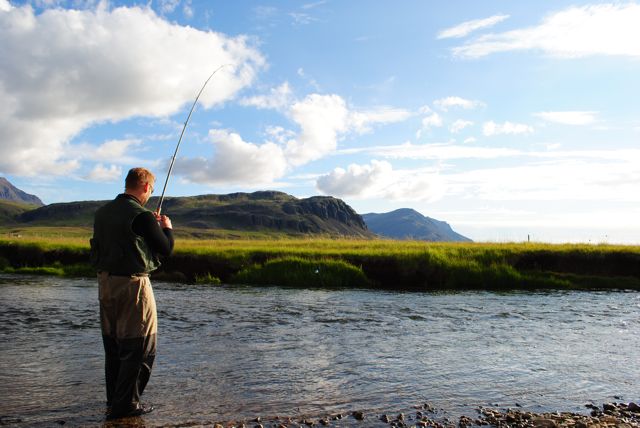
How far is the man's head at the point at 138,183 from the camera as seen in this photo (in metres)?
6.69

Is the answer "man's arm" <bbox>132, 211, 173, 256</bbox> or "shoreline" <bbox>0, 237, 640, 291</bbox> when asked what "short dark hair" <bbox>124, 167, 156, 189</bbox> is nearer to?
"man's arm" <bbox>132, 211, 173, 256</bbox>

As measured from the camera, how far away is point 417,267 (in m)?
24.2

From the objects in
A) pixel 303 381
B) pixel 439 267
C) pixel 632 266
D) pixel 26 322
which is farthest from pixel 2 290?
pixel 632 266

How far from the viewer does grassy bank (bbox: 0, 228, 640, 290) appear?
76.5 ft

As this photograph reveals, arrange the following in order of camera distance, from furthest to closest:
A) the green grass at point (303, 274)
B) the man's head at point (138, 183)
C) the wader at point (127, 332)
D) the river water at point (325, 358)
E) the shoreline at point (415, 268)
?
1. the green grass at point (303, 274)
2. the shoreline at point (415, 268)
3. the river water at point (325, 358)
4. the man's head at point (138, 183)
5. the wader at point (127, 332)

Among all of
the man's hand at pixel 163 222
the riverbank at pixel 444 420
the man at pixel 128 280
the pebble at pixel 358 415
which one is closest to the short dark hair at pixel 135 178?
the man at pixel 128 280

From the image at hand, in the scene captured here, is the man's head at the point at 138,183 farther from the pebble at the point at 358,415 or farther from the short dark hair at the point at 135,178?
the pebble at the point at 358,415

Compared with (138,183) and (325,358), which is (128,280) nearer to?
(138,183)

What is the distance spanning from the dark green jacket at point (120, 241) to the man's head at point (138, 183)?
0.24 meters

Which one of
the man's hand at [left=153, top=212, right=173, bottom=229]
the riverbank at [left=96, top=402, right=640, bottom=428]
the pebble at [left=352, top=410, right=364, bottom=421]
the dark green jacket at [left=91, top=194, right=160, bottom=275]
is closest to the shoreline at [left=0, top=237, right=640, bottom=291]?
the riverbank at [left=96, top=402, right=640, bottom=428]

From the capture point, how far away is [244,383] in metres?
8.50

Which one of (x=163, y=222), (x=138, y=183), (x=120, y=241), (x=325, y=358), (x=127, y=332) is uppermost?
(x=138, y=183)

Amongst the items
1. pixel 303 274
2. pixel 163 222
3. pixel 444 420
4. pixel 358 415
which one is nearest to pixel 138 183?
pixel 163 222

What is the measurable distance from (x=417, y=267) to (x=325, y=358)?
1482 cm
